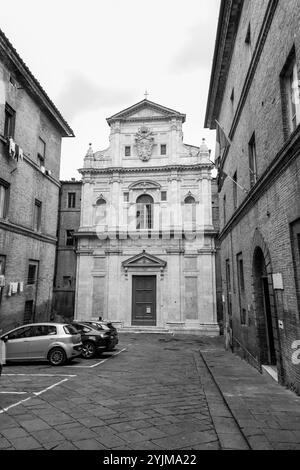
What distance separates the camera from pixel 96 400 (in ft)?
23.5

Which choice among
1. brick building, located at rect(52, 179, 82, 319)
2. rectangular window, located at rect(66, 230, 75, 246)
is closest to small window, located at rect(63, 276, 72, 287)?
brick building, located at rect(52, 179, 82, 319)

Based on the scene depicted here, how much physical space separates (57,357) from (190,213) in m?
16.7

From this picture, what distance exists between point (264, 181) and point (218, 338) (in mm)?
15816

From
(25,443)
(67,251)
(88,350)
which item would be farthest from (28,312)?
(25,443)

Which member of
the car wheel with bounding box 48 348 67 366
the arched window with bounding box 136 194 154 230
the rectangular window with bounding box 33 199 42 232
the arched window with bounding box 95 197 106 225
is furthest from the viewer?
the arched window with bounding box 95 197 106 225

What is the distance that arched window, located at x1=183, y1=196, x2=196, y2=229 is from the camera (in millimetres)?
25516

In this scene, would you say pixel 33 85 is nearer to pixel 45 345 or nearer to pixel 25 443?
pixel 45 345

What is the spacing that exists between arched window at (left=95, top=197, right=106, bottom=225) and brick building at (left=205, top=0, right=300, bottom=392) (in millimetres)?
13296

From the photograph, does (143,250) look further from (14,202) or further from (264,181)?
(264,181)

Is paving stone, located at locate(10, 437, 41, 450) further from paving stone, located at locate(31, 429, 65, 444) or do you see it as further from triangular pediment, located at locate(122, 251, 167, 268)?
triangular pediment, located at locate(122, 251, 167, 268)

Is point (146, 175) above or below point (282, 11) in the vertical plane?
above
